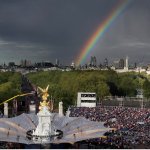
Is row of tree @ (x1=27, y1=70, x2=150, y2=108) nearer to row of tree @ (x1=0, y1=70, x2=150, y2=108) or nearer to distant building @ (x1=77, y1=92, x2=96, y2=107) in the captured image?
row of tree @ (x1=0, y1=70, x2=150, y2=108)

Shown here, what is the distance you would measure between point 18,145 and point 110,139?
1411cm

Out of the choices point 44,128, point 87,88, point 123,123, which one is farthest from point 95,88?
point 44,128

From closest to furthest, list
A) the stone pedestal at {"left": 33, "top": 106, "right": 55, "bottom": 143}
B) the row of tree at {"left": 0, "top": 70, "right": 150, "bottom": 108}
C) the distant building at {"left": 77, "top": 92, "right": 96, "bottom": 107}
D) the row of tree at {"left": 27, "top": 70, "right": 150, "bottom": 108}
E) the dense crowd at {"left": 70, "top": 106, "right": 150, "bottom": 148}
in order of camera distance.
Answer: the stone pedestal at {"left": 33, "top": 106, "right": 55, "bottom": 143}
the dense crowd at {"left": 70, "top": 106, "right": 150, "bottom": 148}
the distant building at {"left": 77, "top": 92, "right": 96, "bottom": 107}
the row of tree at {"left": 0, "top": 70, "right": 150, "bottom": 108}
the row of tree at {"left": 27, "top": 70, "right": 150, "bottom": 108}

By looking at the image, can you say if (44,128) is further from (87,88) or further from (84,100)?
(87,88)

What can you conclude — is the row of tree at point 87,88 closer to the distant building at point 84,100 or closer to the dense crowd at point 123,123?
the distant building at point 84,100

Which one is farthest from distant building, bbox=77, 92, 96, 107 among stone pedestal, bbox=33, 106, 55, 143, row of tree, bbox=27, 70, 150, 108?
stone pedestal, bbox=33, 106, 55, 143

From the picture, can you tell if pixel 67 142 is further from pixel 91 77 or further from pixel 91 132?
pixel 91 77

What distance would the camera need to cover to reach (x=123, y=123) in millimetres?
79062

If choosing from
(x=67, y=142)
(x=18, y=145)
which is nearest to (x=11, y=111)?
(x=18, y=145)

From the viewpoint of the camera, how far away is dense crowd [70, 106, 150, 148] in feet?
205

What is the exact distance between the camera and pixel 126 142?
6188cm

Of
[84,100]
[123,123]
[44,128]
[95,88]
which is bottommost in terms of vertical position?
[123,123]

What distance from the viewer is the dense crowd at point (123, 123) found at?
205ft

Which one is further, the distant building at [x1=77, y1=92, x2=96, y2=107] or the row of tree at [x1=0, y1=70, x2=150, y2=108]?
the row of tree at [x1=0, y1=70, x2=150, y2=108]
